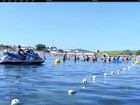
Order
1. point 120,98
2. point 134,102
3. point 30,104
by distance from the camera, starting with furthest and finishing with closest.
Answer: point 120,98, point 134,102, point 30,104

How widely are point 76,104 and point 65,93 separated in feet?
11.7

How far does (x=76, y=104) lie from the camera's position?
47.4 ft

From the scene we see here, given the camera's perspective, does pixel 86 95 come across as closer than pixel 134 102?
No

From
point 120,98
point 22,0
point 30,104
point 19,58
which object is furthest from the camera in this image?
point 19,58

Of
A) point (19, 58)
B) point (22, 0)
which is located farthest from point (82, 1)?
point (19, 58)

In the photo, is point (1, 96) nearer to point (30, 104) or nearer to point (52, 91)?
point (30, 104)

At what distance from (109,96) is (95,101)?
2.03 m

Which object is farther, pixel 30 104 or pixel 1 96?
pixel 1 96

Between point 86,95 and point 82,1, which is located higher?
point 82,1

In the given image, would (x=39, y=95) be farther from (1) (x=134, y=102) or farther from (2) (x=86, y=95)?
(1) (x=134, y=102)

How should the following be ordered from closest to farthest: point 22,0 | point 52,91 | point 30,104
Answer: point 22,0, point 30,104, point 52,91

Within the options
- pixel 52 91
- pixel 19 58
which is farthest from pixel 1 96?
pixel 19 58

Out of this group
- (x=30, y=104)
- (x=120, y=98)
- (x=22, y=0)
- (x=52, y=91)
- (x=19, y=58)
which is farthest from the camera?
(x=19, y=58)

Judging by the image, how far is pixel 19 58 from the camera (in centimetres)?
4569
